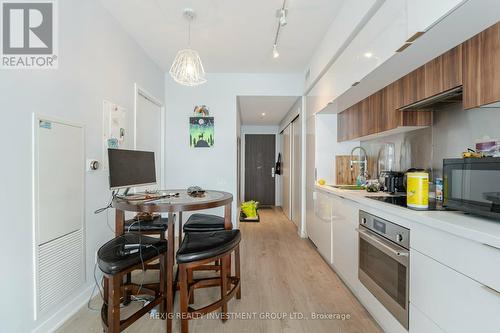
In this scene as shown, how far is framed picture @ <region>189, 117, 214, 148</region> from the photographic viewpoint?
3.62 meters

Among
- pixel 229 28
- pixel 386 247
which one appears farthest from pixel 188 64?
pixel 386 247

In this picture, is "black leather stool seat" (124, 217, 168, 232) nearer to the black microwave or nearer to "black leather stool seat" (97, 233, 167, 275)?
"black leather stool seat" (97, 233, 167, 275)

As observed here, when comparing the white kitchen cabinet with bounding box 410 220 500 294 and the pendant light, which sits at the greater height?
the pendant light

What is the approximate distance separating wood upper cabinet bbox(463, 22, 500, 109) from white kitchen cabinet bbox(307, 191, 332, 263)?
5.08 ft

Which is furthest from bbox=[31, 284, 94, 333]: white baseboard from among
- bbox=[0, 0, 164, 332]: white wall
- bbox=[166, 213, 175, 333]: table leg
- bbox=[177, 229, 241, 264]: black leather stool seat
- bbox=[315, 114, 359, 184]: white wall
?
bbox=[315, 114, 359, 184]: white wall

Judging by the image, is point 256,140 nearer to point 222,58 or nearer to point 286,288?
point 222,58

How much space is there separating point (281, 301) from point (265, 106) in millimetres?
3355

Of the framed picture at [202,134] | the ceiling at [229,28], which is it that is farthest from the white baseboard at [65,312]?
the ceiling at [229,28]

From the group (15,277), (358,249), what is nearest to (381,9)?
(358,249)

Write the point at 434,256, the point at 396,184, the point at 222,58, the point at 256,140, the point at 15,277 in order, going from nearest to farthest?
the point at 434,256, the point at 15,277, the point at 396,184, the point at 222,58, the point at 256,140

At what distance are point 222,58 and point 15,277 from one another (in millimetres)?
3019

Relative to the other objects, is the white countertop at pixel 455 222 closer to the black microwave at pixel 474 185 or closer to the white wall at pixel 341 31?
the black microwave at pixel 474 185

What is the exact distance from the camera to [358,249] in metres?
1.86

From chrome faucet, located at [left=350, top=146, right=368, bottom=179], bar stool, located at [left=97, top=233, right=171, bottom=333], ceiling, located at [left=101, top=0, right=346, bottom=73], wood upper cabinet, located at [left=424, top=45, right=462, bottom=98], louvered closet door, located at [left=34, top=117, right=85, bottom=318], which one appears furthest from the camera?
chrome faucet, located at [left=350, top=146, right=368, bottom=179]
